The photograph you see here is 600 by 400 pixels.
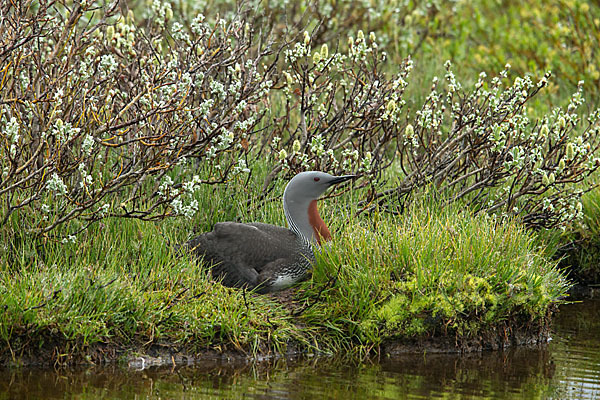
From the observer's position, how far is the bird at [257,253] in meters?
7.25

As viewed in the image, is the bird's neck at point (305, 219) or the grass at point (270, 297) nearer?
the grass at point (270, 297)

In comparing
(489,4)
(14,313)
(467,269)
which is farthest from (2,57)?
(489,4)

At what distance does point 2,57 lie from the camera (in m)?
6.89

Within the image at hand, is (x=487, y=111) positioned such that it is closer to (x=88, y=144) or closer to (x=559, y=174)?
(x=559, y=174)

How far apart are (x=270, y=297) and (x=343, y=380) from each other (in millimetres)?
1382

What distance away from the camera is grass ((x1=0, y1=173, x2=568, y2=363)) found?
633 cm

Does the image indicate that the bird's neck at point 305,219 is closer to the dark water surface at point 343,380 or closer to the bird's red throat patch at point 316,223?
the bird's red throat patch at point 316,223

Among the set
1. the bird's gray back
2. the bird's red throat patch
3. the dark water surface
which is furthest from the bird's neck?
the dark water surface

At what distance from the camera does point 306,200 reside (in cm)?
756

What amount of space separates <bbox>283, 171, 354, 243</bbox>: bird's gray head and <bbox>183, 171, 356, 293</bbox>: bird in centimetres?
1

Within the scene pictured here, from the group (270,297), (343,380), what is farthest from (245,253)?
(343,380)

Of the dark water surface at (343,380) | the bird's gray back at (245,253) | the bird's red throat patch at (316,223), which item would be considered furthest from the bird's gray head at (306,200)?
the dark water surface at (343,380)

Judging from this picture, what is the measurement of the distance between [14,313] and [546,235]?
5325mm

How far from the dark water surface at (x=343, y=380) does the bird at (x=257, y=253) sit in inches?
32.7
